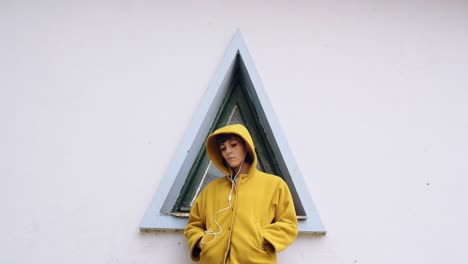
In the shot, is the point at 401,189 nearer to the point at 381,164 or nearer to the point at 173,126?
the point at 381,164

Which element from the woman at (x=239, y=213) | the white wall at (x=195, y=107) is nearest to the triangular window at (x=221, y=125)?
the white wall at (x=195, y=107)

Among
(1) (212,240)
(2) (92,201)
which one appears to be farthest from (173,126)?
(1) (212,240)

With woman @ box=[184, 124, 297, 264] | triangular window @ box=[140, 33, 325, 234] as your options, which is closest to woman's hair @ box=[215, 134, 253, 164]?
woman @ box=[184, 124, 297, 264]

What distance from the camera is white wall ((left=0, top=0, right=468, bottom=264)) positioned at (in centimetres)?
221

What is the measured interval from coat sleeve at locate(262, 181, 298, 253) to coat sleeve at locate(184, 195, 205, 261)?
11.7 inches

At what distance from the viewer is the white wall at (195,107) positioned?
2215 millimetres

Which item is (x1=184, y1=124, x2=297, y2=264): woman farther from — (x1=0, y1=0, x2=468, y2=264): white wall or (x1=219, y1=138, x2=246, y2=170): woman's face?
(x1=0, y1=0, x2=468, y2=264): white wall

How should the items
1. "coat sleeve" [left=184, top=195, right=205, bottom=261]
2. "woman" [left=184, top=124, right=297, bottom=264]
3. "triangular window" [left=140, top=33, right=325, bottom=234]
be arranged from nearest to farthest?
"woman" [left=184, top=124, right=297, bottom=264], "coat sleeve" [left=184, top=195, right=205, bottom=261], "triangular window" [left=140, top=33, right=325, bottom=234]

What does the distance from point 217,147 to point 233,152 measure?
14cm

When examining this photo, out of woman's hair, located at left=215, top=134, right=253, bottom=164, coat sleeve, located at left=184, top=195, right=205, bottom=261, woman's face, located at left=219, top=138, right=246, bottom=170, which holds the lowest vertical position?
coat sleeve, located at left=184, top=195, right=205, bottom=261

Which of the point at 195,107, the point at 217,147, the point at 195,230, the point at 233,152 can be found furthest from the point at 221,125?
the point at 195,230

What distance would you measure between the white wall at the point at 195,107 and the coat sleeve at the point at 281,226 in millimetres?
297

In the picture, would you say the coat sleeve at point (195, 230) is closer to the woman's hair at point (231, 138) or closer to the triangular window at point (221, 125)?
the triangular window at point (221, 125)

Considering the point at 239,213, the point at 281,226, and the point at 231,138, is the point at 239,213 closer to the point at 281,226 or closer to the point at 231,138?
the point at 281,226
